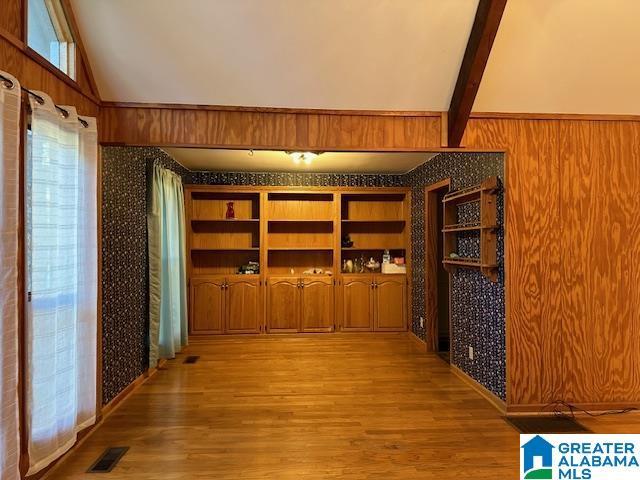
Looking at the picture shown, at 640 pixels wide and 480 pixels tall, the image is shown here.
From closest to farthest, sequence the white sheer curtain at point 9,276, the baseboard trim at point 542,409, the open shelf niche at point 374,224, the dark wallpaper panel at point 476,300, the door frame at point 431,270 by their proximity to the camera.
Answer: the white sheer curtain at point 9,276, the baseboard trim at point 542,409, the dark wallpaper panel at point 476,300, the door frame at point 431,270, the open shelf niche at point 374,224

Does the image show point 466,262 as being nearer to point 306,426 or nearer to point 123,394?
point 306,426

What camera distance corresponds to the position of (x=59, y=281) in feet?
6.66

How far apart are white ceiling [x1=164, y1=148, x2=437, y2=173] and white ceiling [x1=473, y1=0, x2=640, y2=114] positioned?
1.66 m

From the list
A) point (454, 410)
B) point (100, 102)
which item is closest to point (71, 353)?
point (100, 102)

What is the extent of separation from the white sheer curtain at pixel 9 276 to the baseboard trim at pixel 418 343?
3.88 metres

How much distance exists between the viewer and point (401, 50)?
2.33m

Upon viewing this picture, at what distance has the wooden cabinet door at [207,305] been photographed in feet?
16.5

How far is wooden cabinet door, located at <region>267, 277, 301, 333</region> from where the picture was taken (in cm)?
516

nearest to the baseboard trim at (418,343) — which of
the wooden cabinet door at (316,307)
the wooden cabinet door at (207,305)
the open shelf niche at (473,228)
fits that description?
the wooden cabinet door at (316,307)

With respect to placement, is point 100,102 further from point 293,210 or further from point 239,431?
point 293,210

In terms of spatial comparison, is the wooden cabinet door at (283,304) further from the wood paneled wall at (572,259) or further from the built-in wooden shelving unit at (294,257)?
the wood paneled wall at (572,259)

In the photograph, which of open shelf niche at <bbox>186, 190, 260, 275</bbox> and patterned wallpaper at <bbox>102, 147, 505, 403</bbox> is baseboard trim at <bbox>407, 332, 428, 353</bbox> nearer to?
patterned wallpaper at <bbox>102, 147, 505, 403</bbox>

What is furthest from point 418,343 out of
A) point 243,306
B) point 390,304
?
point 243,306

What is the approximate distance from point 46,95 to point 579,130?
3.52 meters
